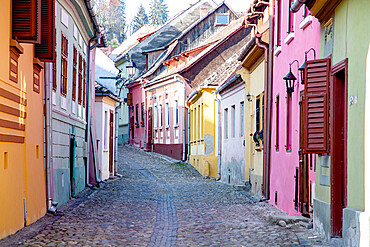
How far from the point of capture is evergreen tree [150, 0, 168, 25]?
116375 mm

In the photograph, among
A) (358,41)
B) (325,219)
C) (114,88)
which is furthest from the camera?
(114,88)

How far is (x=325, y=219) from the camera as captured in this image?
9.05 metres

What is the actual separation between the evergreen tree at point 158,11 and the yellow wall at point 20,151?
106m

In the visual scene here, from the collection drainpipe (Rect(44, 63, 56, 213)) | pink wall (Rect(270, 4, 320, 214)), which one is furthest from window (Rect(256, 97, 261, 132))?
drainpipe (Rect(44, 63, 56, 213))

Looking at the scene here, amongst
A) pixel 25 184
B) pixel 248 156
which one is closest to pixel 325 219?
pixel 25 184

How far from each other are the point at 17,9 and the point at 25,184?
2.91 meters

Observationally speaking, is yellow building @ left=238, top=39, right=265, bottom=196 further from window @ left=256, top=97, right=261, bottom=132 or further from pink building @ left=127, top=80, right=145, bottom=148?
pink building @ left=127, top=80, right=145, bottom=148

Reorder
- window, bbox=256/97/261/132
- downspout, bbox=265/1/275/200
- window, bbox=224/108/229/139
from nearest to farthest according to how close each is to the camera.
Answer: downspout, bbox=265/1/275/200 < window, bbox=256/97/261/132 < window, bbox=224/108/229/139

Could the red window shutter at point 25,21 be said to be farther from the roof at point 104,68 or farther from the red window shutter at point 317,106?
the roof at point 104,68

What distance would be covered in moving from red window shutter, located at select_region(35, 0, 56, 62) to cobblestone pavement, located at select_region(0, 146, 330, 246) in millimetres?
3091

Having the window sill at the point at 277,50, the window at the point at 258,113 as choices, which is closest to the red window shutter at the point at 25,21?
the window sill at the point at 277,50

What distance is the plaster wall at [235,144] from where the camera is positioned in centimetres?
2241

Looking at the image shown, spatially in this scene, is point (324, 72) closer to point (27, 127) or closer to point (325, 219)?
point (325, 219)

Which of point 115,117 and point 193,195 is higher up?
point 115,117
